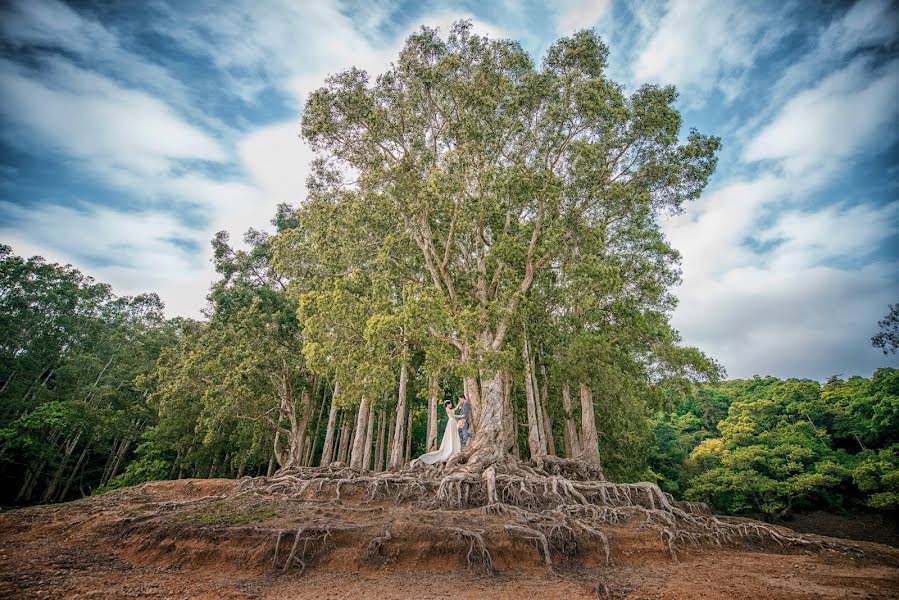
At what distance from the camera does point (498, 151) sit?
12.7 m

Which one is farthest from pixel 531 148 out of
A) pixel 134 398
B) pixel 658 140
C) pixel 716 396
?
pixel 716 396

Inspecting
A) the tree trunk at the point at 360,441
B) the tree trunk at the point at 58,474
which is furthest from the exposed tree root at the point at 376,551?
the tree trunk at the point at 58,474

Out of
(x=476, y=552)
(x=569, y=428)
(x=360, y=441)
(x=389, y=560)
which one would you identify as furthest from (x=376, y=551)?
(x=569, y=428)

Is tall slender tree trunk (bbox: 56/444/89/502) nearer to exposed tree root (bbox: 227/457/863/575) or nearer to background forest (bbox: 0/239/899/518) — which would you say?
background forest (bbox: 0/239/899/518)

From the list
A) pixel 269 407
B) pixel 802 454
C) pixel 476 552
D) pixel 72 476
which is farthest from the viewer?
pixel 72 476

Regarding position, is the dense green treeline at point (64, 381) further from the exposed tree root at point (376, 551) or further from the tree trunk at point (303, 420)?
the exposed tree root at point (376, 551)

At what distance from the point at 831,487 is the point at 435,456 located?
26717 mm

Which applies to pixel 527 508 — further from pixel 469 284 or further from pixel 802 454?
pixel 802 454

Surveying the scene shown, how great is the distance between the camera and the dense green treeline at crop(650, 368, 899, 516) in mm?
21391

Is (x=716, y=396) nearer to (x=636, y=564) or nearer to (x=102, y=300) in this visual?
(x=636, y=564)

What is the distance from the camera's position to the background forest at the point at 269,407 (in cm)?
1600

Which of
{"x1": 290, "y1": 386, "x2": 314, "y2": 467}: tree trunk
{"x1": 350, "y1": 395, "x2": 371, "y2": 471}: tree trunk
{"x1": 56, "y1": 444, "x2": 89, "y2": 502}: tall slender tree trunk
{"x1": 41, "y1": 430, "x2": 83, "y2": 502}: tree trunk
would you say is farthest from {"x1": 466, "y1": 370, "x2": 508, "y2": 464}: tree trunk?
{"x1": 56, "y1": 444, "x2": 89, "y2": 502}: tall slender tree trunk

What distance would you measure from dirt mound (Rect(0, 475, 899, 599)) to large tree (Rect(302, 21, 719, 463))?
4.93m

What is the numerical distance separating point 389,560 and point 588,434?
37.3 feet
